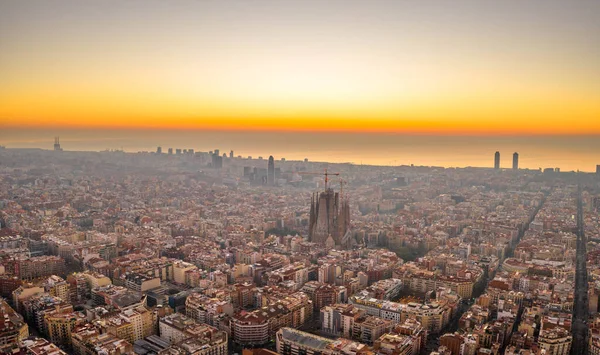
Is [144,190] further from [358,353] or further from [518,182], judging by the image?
[518,182]

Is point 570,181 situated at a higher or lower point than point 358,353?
higher

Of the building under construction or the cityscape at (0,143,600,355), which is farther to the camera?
the building under construction

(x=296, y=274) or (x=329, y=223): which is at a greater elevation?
(x=329, y=223)

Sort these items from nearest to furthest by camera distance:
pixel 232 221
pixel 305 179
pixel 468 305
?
pixel 468 305, pixel 232 221, pixel 305 179

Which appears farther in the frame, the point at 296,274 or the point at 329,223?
the point at 329,223

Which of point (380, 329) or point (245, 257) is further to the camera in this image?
point (245, 257)

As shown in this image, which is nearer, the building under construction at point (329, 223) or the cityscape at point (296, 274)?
the cityscape at point (296, 274)

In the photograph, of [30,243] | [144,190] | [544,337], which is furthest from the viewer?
[144,190]

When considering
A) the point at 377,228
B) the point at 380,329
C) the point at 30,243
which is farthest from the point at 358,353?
the point at 30,243
